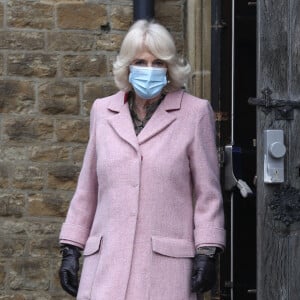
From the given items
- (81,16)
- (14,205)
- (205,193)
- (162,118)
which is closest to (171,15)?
(81,16)

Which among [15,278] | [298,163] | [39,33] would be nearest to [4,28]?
[39,33]

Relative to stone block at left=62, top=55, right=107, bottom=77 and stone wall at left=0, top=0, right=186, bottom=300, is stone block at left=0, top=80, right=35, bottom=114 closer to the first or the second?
stone wall at left=0, top=0, right=186, bottom=300

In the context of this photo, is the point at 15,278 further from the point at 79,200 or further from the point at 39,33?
the point at 79,200

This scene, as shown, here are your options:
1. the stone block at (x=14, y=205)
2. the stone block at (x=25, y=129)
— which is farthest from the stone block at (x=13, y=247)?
the stone block at (x=25, y=129)

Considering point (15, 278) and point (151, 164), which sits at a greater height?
point (151, 164)

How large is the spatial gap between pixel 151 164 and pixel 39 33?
249cm

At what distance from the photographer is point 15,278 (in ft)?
20.4

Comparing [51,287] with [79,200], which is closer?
[79,200]

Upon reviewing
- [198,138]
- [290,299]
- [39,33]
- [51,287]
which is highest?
[39,33]

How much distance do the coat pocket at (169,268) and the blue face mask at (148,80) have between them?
1.95 ft

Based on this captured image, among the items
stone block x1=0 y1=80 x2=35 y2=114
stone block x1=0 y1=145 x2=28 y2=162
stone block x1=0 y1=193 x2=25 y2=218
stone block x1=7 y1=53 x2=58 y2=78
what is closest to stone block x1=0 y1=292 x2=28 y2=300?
stone block x1=0 y1=193 x2=25 y2=218

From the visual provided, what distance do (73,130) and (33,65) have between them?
0.47m

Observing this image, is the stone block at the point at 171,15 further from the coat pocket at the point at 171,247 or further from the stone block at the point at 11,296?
the coat pocket at the point at 171,247

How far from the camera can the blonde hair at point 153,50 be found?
13.3 ft
